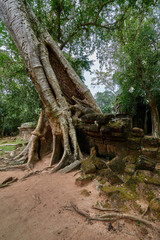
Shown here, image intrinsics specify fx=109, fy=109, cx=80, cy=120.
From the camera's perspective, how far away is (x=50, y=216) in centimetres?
124

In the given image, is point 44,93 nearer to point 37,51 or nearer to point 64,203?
point 37,51

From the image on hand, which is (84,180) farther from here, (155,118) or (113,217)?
(155,118)

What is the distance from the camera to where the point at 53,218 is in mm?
1208

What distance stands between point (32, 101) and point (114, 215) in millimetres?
5376

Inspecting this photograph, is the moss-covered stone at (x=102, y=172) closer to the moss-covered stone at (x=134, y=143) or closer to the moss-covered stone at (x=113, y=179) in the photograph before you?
the moss-covered stone at (x=113, y=179)

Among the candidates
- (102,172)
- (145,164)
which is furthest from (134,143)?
(102,172)

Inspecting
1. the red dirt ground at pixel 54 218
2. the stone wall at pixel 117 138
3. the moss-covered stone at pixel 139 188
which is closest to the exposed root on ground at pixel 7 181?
the red dirt ground at pixel 54 218

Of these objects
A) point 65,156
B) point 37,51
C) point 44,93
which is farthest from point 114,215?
point 37,51

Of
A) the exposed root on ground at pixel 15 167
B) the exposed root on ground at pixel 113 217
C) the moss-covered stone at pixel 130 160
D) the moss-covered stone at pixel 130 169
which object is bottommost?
the exposed root on ground at pixel 15 167

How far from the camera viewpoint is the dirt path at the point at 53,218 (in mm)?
979

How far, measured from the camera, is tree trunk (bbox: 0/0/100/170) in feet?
9.88

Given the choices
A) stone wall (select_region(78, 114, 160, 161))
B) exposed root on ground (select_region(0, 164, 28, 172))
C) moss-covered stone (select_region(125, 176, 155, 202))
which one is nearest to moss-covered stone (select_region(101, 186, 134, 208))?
moss-covered stone (select_region(125, 176, 155, 202))

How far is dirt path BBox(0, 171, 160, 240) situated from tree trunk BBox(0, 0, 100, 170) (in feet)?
3.31

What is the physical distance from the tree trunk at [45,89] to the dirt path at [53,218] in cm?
101
